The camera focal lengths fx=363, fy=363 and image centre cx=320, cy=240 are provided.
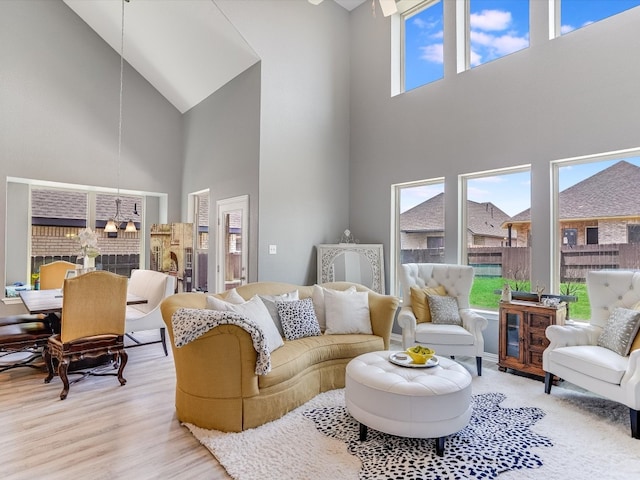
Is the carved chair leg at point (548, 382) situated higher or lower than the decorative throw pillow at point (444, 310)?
lower

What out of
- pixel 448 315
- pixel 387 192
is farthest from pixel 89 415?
pixel 387 192

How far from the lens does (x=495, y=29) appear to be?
14.4ft

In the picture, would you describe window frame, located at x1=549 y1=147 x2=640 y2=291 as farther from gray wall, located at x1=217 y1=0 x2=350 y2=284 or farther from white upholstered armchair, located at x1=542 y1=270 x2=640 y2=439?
gray wall, located at x1=217 y1=0 x2=350 y2=284

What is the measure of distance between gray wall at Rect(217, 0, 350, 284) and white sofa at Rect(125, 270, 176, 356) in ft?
3.80

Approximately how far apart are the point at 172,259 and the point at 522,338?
17.6ft

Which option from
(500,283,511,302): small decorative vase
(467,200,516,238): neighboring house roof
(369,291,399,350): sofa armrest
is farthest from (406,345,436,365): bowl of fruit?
(467,200,516,238): neighboring house roof

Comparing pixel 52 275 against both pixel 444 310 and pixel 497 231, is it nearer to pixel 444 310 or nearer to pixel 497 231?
pixel 444 310

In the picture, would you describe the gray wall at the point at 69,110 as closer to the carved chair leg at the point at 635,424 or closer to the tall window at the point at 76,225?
the tall window at the point at 76,225

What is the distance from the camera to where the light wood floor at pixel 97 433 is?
6.93 ft

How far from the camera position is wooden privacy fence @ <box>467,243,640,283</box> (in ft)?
11.6

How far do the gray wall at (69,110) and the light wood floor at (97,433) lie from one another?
9.37ft

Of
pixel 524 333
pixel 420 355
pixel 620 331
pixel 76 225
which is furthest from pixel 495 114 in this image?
pixel 76 225

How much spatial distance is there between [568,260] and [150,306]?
15.6 ft

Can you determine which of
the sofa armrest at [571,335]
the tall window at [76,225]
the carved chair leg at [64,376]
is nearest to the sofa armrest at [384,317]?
the sofa armrest at [571,335]
